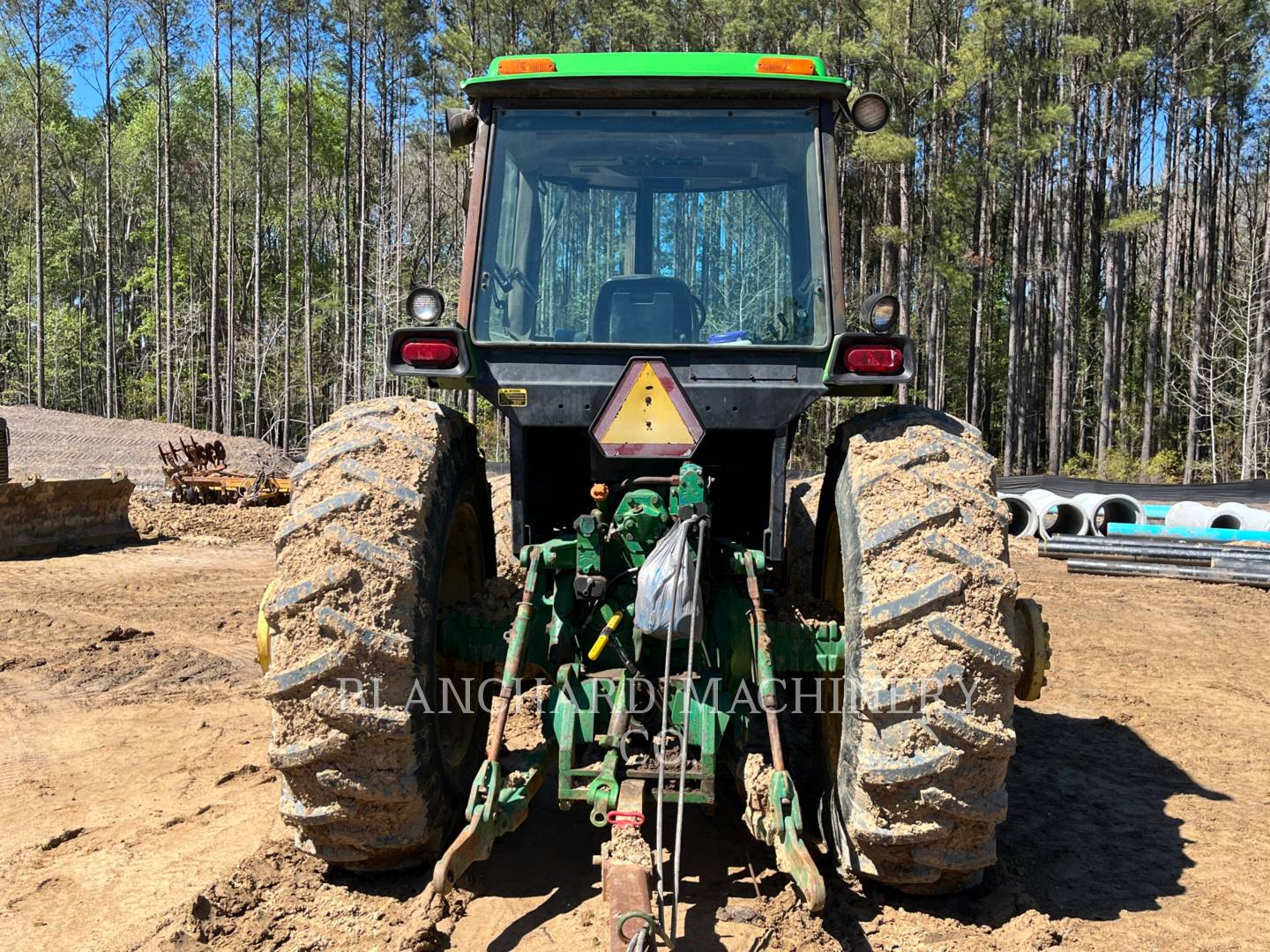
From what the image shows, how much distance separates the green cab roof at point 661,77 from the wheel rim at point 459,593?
5.32 ft

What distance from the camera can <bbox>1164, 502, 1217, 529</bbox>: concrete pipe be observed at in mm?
14047

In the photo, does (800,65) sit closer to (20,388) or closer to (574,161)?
(574,161)

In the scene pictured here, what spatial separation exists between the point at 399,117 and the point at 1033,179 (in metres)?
23.7

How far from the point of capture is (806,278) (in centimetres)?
392

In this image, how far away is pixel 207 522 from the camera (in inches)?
623

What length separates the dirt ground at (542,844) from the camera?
10.6 feet

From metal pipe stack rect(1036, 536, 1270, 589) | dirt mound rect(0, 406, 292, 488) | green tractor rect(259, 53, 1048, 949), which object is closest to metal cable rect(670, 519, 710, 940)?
green tractor rect(259, 53, 1048, 949)

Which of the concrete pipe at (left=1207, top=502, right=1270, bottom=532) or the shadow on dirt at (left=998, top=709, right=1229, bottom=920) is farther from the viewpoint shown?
the concrete pipe at (left=1207, top=502, right=1270, bottom=532)

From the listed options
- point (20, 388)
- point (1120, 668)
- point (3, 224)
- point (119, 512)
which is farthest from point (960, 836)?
point (3, 224)

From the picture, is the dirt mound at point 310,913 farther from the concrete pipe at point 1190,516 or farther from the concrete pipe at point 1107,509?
the concrete pipe at point 1190,516

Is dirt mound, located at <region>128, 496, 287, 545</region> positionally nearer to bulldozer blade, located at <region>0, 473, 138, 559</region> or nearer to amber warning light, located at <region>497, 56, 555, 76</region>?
bulldozer blade, located at <region>0, 473, 138, 559</region>

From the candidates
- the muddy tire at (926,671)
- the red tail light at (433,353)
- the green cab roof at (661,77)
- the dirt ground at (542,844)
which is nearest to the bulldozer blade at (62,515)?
the dirt ground at (542,844)

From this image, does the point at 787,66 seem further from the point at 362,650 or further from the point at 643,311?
the point at 362,650

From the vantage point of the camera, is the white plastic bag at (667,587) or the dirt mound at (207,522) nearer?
the white plastic bag at (667,587)
